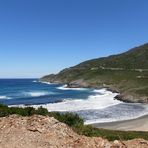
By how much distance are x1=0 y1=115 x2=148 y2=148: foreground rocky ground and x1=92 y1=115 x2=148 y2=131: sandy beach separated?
4162cm

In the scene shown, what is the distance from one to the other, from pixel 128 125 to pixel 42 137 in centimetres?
4730

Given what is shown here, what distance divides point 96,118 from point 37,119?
52.6m

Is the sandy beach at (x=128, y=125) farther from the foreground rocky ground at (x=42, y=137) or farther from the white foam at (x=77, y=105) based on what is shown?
the foreground rocky ground at (x=42, y=137)

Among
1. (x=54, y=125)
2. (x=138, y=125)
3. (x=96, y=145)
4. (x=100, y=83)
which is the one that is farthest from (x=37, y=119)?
(x=100, y=83)

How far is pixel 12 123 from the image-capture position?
19219mm

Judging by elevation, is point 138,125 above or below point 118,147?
below

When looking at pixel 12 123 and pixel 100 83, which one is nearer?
pixel 12 123

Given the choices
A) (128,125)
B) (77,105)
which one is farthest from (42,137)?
(77,105)

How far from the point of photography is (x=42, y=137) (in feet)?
59.9

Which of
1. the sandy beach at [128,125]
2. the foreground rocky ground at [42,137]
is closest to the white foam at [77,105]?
the sandy beach at [128,125]

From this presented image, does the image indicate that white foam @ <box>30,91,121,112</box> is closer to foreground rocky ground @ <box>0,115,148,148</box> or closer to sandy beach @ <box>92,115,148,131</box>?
sandy beach @ <box>92,115,148,131</box>

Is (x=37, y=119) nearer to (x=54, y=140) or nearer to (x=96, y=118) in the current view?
(x=54, y=140)

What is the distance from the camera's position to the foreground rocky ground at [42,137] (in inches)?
710

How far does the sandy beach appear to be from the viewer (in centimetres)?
6066
